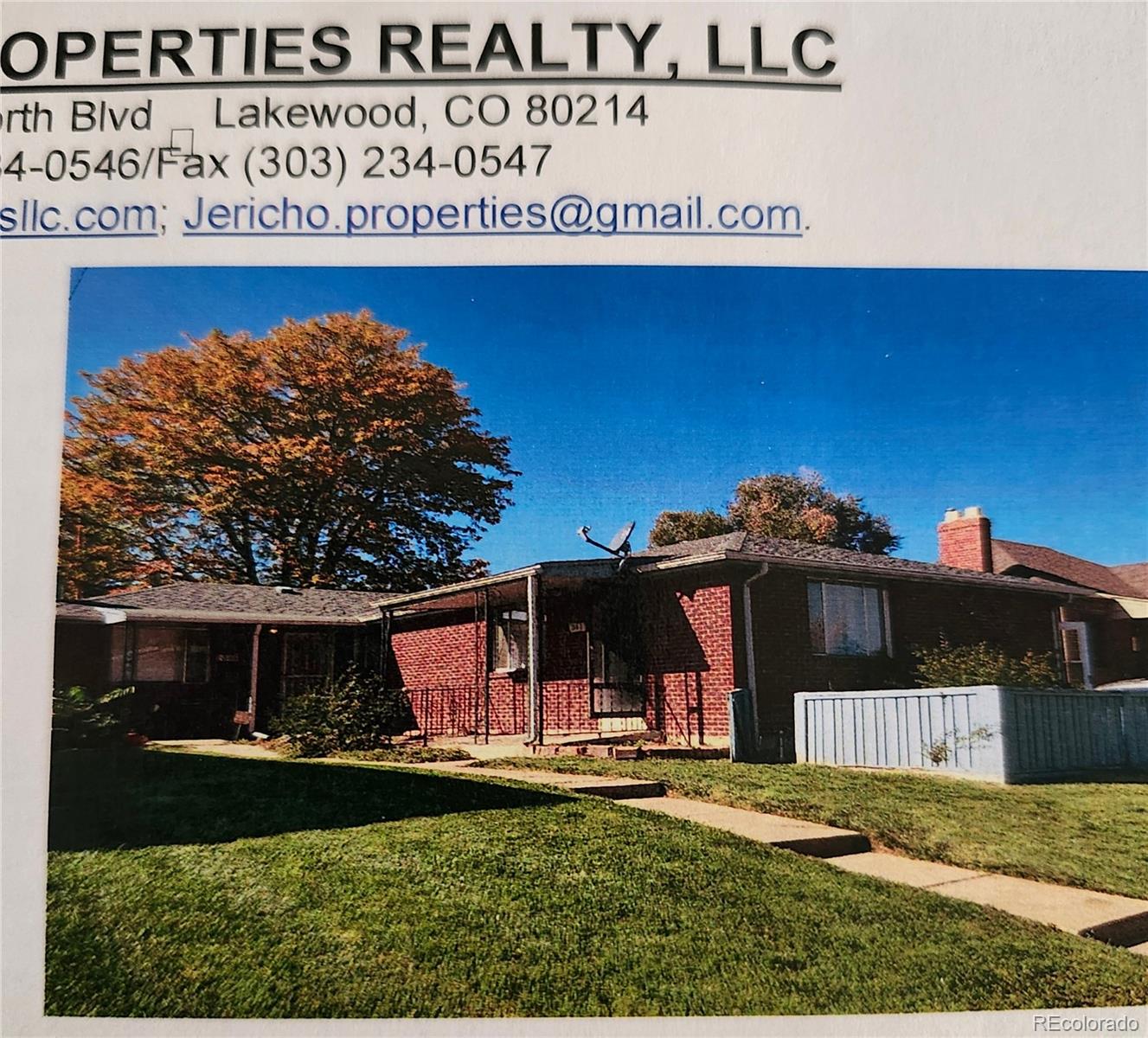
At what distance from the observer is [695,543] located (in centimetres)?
404

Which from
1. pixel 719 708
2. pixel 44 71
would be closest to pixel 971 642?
pixel 719 708

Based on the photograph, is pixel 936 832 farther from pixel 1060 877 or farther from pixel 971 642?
pixel 971 642

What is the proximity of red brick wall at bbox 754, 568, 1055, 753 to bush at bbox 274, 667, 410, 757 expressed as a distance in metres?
1.61

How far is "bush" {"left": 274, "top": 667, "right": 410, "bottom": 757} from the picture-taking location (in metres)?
4.10

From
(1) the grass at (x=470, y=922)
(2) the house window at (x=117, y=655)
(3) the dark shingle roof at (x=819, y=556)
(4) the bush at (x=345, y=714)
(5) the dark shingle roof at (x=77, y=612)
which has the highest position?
(3) the dark shingle roof at (x=819, y=556)

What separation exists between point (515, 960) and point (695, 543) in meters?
1.76

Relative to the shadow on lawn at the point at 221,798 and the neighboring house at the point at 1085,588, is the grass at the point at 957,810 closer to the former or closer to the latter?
the shadow on lawn at the point at 221,798

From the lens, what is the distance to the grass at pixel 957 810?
3.90 metres

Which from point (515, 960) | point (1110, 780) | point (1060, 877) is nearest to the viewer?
point (515, 960)

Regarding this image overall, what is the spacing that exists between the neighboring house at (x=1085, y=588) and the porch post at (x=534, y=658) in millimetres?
1737

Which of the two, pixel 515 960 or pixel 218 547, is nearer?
pixel 515 960

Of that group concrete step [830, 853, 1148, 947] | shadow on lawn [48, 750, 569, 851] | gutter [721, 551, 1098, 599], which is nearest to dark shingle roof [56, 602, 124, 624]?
shadow on lawn [48, 750, 569, 851]

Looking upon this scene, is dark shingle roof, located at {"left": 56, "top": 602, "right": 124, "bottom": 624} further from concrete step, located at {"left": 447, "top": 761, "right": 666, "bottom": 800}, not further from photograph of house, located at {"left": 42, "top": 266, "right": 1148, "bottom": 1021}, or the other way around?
concrete step, located at {"left": 447, "top": 761, "right": 666, "bottom": 800}

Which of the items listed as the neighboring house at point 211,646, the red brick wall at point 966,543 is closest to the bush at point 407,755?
the neighboring house at point 211,646
